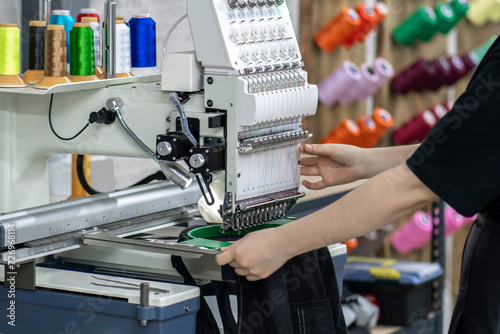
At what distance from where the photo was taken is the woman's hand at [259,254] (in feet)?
5.21

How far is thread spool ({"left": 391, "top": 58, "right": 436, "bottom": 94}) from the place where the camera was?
3.85 metres

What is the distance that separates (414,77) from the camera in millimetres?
3855

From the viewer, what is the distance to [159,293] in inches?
61.7

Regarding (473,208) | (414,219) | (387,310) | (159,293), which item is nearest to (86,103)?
(159,293)

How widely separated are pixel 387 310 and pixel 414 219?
71 centimetres

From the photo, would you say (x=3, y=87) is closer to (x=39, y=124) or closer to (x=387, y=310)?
(x=39, y=124)

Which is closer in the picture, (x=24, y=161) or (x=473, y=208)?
(x=473, y=208)

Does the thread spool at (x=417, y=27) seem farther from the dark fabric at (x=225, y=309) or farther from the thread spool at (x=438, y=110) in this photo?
the dark fabric at (x=225, y=309)

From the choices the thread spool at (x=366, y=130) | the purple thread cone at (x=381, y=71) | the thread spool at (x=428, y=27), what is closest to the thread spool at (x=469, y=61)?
the thread spool at (x=428, y=27)

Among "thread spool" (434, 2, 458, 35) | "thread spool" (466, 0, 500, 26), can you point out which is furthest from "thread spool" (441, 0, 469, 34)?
"thread spool" (466, 0, 500, 26)

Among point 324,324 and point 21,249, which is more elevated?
point 21,249

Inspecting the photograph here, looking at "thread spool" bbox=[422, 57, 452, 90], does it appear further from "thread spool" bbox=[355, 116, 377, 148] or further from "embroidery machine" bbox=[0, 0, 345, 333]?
"embroidery machine" bbox=[0, 0, 345, 333]

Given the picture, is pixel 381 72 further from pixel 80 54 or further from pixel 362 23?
pixel 80 54

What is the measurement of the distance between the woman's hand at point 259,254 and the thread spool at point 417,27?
2420 mm
